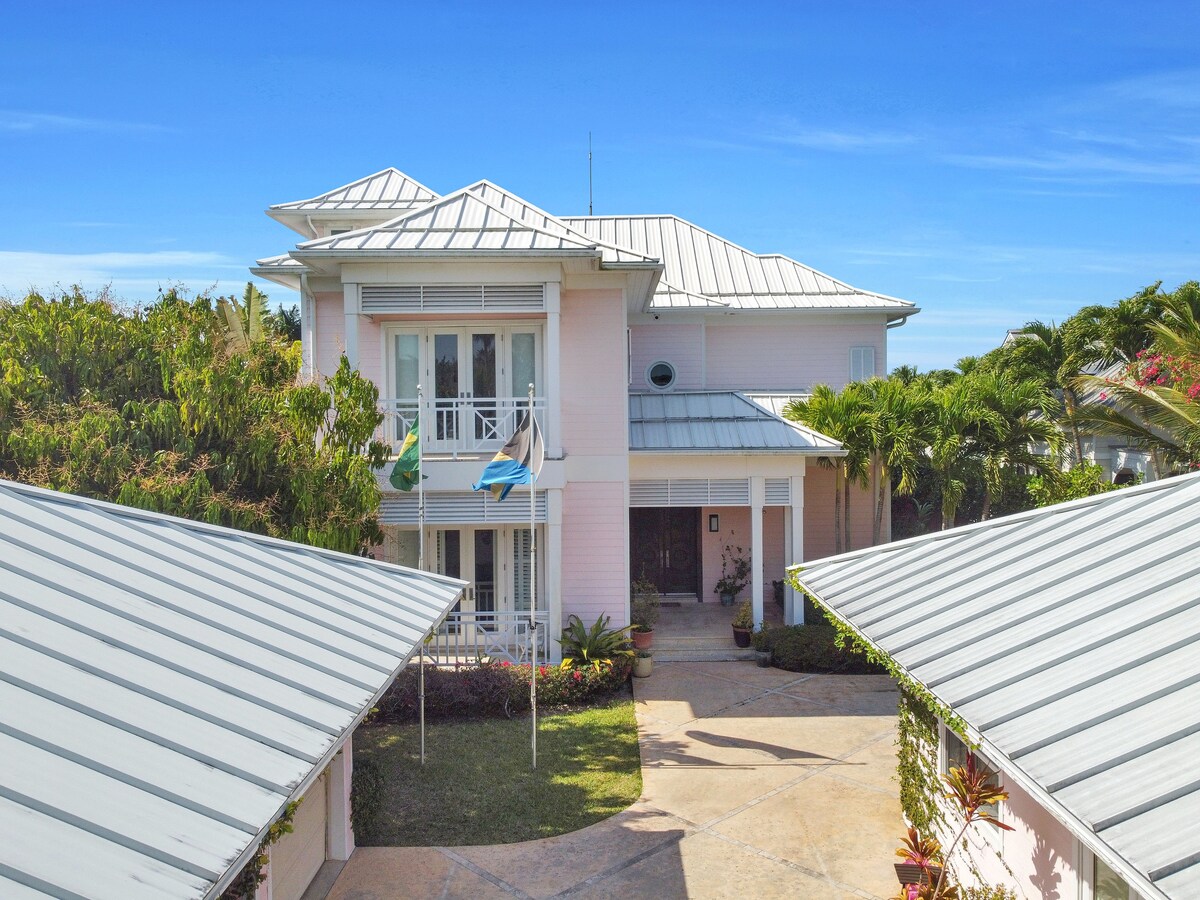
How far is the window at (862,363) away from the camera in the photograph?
71.7 feet

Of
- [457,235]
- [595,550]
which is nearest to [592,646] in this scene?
[595,550]

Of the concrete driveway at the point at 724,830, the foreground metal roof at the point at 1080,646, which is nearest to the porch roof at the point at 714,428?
the concrete driveway at the point at 724,830

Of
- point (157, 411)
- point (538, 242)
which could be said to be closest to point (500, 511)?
point (538, 242)

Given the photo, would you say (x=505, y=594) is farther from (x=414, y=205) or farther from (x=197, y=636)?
(x=197, y=636)

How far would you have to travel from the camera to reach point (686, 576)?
2170 centimetres

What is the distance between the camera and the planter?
8750 mm

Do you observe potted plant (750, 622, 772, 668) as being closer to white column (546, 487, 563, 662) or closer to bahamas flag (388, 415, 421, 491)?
white column (546, 487, 563, 662)

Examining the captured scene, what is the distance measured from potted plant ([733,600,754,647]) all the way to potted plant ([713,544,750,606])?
104 inches

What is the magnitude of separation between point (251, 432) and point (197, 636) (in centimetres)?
709

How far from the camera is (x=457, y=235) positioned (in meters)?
15.8

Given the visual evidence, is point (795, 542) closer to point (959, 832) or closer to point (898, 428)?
point (898, 428)

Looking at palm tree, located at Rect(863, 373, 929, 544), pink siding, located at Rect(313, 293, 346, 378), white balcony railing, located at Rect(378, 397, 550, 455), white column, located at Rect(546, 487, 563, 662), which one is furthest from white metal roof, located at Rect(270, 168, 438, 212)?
palm tree, located at Rect(863, 373, 929, 544)

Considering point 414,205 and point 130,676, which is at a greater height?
point 414,205

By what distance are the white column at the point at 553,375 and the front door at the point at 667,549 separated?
5.90m
